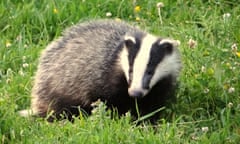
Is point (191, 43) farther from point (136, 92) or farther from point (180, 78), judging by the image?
point (136, 92)

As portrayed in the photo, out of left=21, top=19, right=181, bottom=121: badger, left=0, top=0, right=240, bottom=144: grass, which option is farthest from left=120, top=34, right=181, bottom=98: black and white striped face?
left=0, top=0, right=240, bottom=144: grass

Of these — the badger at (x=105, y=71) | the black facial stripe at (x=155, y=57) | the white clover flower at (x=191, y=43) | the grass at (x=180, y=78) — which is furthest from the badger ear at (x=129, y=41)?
the white clover flower at (x=191, y=43)

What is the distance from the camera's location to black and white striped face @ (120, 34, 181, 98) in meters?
5.38

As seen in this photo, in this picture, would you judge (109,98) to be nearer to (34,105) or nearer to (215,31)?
(34,105)

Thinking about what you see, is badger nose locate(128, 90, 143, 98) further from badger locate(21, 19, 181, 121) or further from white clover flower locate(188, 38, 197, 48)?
white clover flower locate(188, 38, 197, 48)

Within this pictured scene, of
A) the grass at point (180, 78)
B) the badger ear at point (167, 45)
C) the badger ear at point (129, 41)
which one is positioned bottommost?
the grass at point (180, 78)

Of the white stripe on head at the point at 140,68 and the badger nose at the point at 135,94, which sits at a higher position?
the white stripe on head at the point at 140,68

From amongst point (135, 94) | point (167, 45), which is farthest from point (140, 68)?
point (167, 45)

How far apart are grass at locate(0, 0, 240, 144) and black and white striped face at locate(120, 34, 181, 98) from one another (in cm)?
25

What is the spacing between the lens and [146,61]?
17.9ft

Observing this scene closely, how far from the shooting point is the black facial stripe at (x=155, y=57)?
5426mm

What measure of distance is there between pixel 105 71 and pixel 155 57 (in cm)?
39

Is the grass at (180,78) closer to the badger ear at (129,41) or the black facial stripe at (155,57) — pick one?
the black facial stripe at (155,57)

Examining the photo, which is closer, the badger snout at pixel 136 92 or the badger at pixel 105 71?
the badger snout at pixel 136 92
